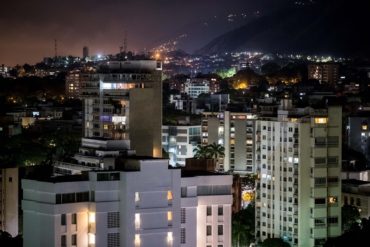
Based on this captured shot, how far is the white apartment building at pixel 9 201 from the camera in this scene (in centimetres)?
2719

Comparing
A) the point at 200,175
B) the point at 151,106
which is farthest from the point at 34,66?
the point at 200,175

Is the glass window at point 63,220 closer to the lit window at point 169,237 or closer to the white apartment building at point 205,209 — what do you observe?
the lit window at point 169,237

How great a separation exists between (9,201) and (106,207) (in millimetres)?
9424

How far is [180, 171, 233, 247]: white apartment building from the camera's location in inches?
766

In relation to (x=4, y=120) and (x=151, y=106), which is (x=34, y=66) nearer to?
(x=4, y=120)

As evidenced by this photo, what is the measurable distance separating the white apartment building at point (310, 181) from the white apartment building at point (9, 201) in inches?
290

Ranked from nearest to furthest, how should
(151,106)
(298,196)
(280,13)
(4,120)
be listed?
(298,196), (151,106), (4,120), (280,13)

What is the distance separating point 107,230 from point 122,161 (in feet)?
5.16

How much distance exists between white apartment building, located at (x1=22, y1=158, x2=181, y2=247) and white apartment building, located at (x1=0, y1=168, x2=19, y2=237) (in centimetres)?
853

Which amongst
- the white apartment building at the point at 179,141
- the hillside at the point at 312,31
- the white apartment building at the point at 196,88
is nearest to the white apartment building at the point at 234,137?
the white apartment building at the point at 179,141

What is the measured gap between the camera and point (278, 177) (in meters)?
29.3

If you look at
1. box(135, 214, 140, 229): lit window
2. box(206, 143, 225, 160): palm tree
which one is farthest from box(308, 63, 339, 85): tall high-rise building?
box(135, 214, 140, 229): lit window

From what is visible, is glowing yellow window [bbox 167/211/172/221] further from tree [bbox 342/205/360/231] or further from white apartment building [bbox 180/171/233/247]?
tree [bbox 342/205/360/231]

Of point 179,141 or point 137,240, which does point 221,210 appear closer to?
point 137,240
